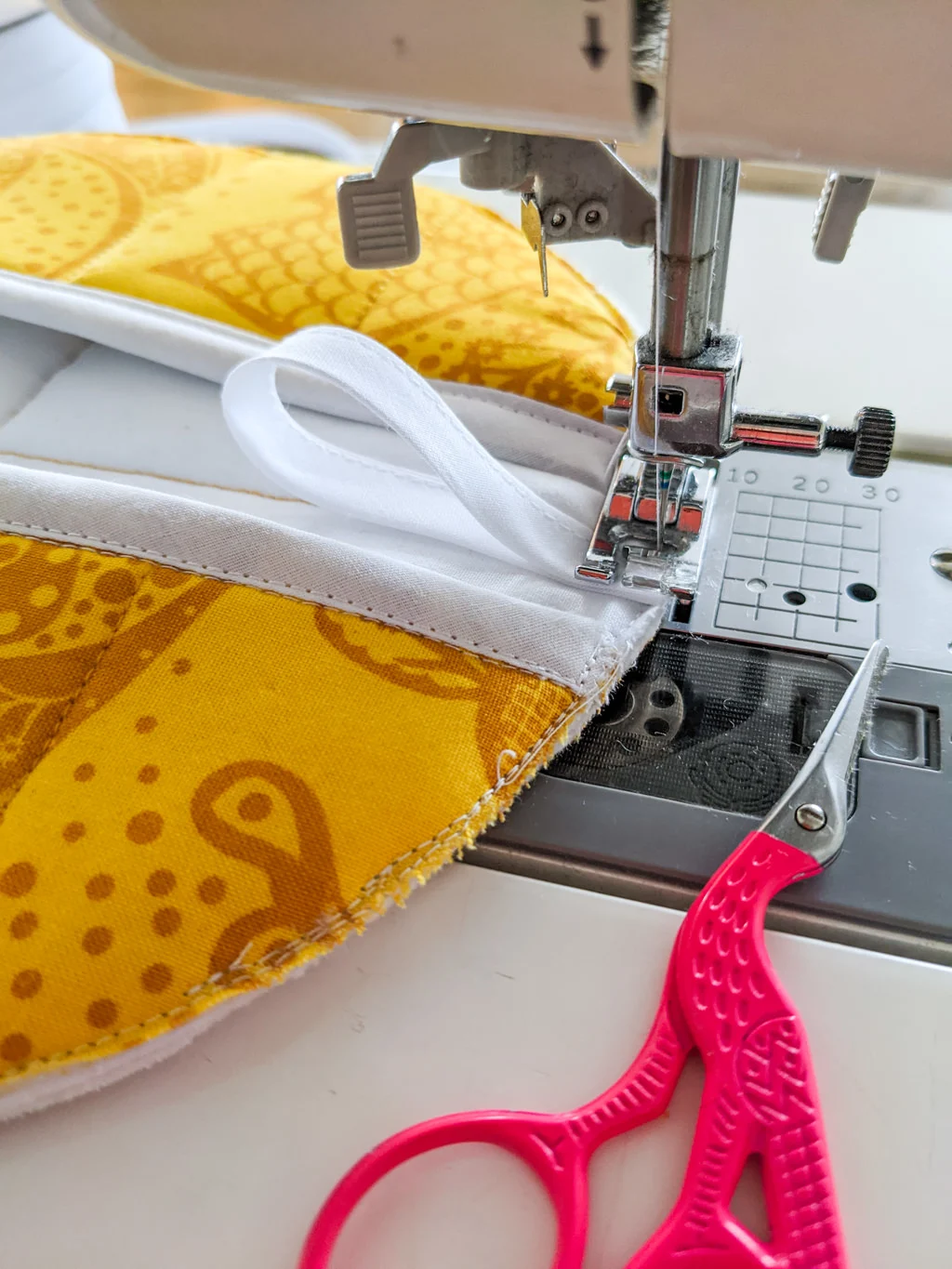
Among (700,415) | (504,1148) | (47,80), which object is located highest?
(47,80)

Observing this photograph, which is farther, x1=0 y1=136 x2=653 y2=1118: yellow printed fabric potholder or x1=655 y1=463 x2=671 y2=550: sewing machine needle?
x1=655 y1=463 x2=671 y2=550: sewing machine needle

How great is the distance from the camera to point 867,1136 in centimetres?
39

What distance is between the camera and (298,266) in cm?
76

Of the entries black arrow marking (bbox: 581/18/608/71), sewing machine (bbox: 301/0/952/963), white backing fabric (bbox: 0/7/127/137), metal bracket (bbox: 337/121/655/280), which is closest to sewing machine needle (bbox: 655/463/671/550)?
sewing machine (bbox: 301/0/952/963)

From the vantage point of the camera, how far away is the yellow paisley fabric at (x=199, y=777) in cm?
41

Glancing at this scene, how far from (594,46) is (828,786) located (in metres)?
0.34

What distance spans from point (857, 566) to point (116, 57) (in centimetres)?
48

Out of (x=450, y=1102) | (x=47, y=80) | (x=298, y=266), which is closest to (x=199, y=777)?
(x=450, y=1102)

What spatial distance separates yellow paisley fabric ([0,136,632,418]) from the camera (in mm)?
702

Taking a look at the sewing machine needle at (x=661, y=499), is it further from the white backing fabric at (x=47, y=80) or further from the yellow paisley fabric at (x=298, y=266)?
the white backing fabric at (x=47, y=80)

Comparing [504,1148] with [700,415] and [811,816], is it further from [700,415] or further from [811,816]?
[700,415]

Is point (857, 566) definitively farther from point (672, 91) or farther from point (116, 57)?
point (116, 57)

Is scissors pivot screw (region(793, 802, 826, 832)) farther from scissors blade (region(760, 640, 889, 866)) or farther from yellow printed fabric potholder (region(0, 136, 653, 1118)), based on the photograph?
yellow printed fabric potholder (region(0, 136, 653, 1118))

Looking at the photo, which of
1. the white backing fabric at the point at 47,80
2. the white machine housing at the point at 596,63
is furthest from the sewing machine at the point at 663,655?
the white backing fabric at the point at 47,80
